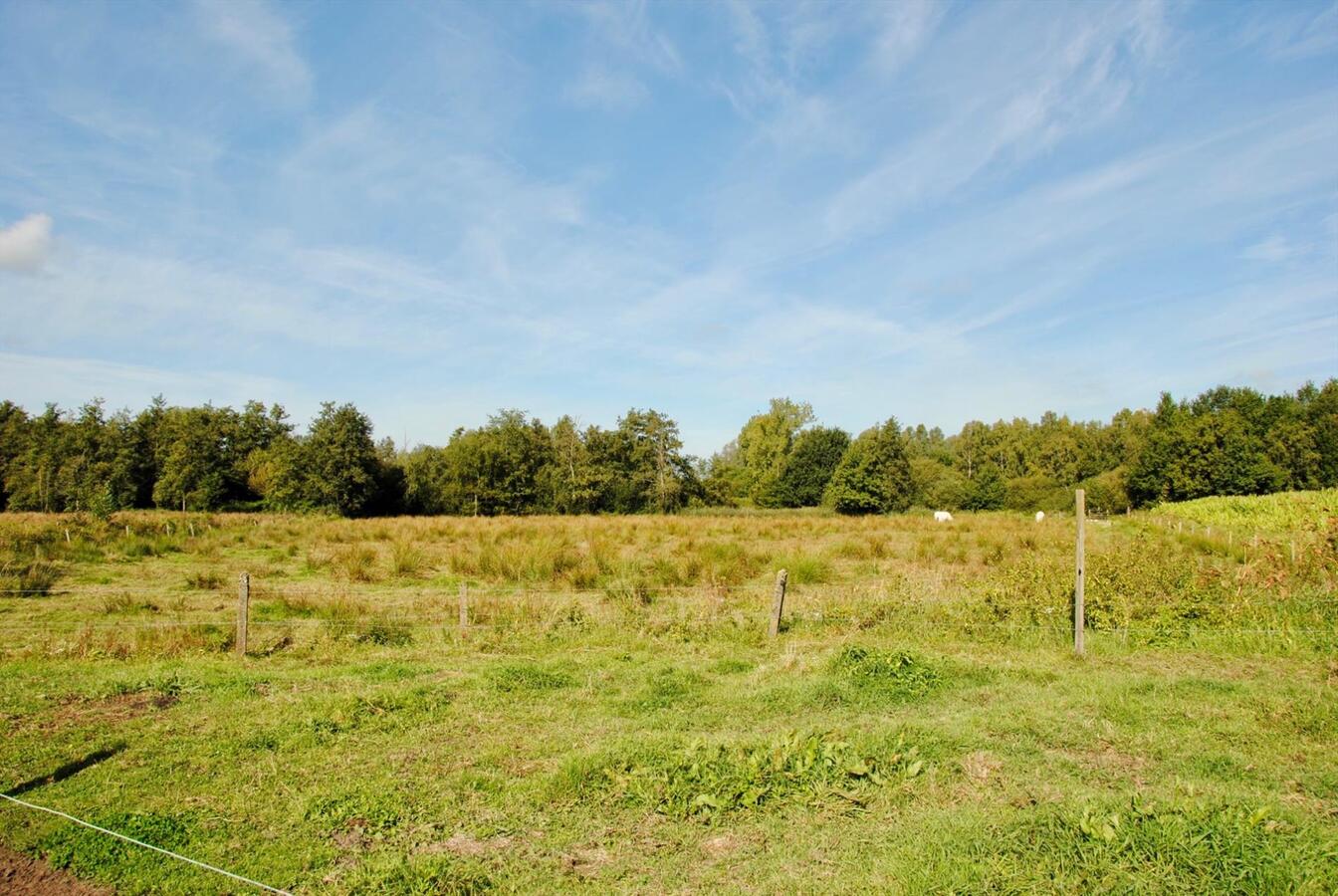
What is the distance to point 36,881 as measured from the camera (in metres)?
4.43

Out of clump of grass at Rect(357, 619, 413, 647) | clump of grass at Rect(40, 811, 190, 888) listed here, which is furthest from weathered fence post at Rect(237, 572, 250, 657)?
clump of grass at Rect(40, 811, 190, 888)

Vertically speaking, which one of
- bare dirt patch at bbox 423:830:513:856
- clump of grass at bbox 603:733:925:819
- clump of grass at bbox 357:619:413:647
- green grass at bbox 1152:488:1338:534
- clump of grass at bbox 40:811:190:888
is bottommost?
clump of grass at bbox 40:811:190:888

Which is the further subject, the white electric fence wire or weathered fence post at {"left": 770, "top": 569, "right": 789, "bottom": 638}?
weathered fence post at {"left": 770, "top": 569, "right": 789, "bottom": 638}

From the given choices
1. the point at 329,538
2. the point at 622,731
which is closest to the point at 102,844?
the point at 622,731

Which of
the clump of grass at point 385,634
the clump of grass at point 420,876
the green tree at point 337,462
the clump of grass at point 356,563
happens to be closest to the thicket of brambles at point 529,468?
the green tree at point 337,462

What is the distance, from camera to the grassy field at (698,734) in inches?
178

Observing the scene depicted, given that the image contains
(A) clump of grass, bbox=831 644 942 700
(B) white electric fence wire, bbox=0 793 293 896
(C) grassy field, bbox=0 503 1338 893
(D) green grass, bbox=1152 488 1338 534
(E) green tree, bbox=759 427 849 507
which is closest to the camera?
(B) white electric fence wire, bbox=0 793 293 896

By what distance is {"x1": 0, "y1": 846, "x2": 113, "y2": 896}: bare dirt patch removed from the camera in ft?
14.2

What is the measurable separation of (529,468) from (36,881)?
160ft

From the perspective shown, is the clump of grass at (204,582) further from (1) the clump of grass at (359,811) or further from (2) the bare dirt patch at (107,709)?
(1) the clump of grass at (359,811)

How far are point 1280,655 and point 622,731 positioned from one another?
8.74m

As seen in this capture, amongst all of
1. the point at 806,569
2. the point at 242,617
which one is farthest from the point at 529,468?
the point at 242,617

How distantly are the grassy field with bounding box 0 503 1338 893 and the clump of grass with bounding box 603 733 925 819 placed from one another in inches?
1.1

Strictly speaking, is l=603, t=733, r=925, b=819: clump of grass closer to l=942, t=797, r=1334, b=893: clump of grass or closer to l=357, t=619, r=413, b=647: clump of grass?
l=942, t=797, r=1334, b=893: clump of grass
